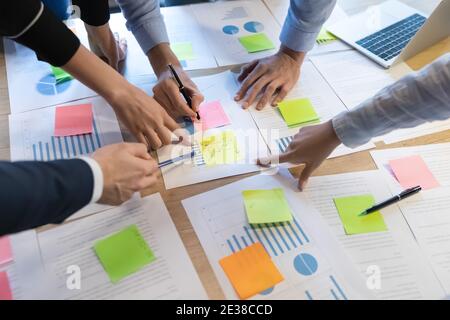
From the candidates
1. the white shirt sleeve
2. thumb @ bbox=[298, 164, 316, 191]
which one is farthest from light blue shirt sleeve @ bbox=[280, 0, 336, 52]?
the white shirt sleeve

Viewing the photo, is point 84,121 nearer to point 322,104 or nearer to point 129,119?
point 129,119

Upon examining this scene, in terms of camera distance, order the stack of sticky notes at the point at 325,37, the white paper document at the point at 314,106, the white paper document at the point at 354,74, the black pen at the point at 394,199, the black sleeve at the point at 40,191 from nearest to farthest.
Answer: the black sleeve at the point at 40,191 → the black pen at the point at 394,199 → the white paper document at the point at 314,106 → the white paper document at the point at 354,74 → the stack of sticky notes at the point at 325,37

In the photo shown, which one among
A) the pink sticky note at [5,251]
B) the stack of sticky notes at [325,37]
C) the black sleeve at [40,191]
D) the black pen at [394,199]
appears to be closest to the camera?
the black sleeve at [40,191]

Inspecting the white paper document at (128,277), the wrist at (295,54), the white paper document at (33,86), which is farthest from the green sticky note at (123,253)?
the wrist at (295,54)

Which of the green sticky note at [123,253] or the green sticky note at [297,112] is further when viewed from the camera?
the green sticky note at [297,112]

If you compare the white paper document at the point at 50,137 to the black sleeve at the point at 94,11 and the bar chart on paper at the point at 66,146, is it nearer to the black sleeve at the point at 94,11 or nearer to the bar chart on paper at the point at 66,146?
the bar chart on paper at the point at 66,146

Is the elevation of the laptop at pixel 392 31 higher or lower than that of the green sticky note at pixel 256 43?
higher

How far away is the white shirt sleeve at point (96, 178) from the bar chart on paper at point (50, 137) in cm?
19

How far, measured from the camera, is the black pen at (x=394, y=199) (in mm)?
721

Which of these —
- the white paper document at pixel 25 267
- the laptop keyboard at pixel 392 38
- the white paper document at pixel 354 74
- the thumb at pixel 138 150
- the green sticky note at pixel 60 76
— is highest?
the laptop keyboard at pixel 392 38

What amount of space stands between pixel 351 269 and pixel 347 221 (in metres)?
0.10

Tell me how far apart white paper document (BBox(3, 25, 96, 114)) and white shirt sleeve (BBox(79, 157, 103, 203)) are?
0.35 metres

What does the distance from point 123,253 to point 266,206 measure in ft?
0.90

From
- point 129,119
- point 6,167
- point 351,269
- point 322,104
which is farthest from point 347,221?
point 6,167
